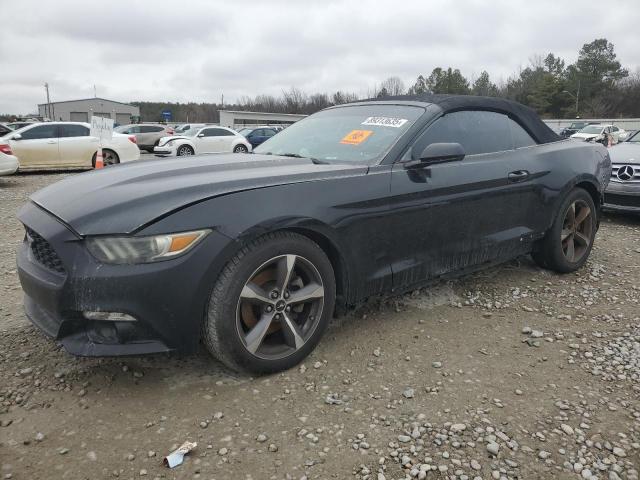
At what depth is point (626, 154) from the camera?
692 cm

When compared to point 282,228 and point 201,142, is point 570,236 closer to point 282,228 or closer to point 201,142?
point 282,228

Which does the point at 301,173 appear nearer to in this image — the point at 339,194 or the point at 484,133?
the point at 339,194

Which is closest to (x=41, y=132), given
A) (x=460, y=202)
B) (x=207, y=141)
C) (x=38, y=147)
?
(x=38, y=147)

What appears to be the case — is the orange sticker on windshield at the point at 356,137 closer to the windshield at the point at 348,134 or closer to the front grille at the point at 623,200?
the windshield at the point at 348,134

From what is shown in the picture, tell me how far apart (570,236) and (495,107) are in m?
1.40

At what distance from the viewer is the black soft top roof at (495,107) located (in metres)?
3.47

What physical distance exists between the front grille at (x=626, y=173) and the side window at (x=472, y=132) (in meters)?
3.74

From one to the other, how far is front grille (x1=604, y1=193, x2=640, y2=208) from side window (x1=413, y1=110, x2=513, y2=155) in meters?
3.77

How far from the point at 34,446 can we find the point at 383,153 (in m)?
2.35

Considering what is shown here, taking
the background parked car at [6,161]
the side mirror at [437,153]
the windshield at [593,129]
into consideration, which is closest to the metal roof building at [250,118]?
the windshield at [593,129]

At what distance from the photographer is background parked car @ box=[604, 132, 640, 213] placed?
6.48 meters

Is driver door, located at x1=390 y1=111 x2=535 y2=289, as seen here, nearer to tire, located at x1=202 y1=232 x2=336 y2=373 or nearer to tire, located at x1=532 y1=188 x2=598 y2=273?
tire, located at x1=532 y1=188 x2=598 y2=273

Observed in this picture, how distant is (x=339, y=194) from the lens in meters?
2.72

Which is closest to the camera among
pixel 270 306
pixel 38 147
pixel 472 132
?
pixel 270 306
